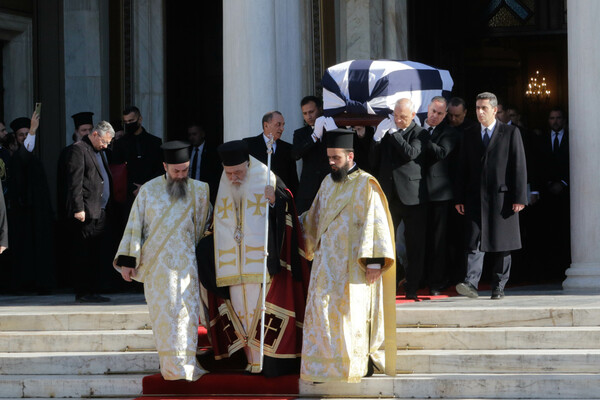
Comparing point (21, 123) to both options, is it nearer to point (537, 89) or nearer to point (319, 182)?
point (319, 182)

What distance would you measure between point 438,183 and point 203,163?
9.30ft

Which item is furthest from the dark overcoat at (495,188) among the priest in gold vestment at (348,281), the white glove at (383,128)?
the priest in gold vestment at (348,281)

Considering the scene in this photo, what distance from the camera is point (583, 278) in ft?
38.8

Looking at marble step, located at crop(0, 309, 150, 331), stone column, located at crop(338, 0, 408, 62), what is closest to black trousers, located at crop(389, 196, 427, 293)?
marble step, located at crop(0, 309, 150, 331)

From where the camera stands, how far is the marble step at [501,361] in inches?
376

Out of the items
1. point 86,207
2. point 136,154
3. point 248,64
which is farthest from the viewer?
point 136,154

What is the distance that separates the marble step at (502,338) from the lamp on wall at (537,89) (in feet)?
25.9

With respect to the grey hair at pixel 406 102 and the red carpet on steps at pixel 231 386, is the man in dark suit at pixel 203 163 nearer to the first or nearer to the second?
the grey hair at pixel 406 102

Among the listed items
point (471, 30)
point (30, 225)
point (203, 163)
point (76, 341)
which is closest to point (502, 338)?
point (76, 341)

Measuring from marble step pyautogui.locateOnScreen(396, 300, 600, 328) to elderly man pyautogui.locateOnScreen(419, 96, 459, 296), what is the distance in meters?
1.32

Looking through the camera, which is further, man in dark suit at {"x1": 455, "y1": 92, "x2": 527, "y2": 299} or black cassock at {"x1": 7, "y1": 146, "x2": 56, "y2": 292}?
black cassock at {"x1": 7, "y1": 146, "x2": 56, "y2": 292}

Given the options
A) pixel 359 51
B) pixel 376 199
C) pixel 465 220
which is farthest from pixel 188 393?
pixel 359 51

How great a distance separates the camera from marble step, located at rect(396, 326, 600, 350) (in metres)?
9.84

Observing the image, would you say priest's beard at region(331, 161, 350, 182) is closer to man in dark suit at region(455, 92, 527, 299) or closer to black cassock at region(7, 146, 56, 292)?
man in dark suit at region(455, 92, 527, 299)
